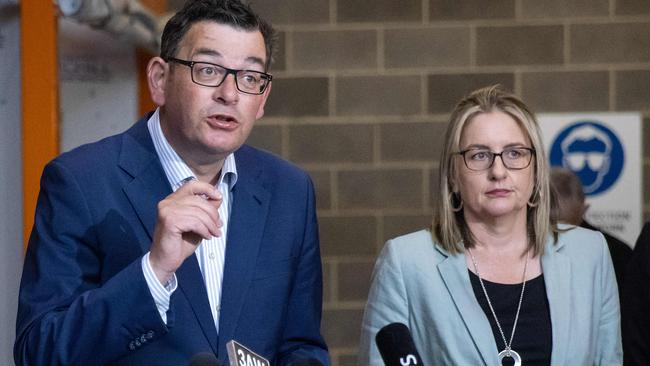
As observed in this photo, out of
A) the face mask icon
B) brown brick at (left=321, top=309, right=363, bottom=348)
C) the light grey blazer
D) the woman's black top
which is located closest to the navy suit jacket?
the light grey blazer

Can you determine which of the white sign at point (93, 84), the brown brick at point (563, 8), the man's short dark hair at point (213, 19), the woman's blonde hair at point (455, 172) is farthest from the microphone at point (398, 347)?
the brown brick at point (563, 8)

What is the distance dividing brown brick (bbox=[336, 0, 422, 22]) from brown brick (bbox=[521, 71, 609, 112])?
625mm

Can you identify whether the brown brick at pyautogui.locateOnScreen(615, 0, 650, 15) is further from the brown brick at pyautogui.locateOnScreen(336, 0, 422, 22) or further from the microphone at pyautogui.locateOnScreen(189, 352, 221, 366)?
the microphone at pyautogui.locateOnScreen(189, 352, 221, 366)

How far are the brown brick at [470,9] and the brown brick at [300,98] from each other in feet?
2.12

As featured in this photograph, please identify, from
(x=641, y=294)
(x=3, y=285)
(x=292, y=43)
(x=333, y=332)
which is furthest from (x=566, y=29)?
(x=3, y=285)

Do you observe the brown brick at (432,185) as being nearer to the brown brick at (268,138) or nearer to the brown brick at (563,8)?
the brown brick at (268,138)

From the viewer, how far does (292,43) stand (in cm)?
546

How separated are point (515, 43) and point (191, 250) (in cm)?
390

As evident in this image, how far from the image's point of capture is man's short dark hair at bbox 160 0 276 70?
211 cm

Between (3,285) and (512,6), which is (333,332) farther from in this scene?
(3,285)

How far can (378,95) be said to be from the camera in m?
5.44

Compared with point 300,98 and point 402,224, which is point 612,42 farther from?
point 300,98

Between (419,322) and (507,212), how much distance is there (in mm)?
360

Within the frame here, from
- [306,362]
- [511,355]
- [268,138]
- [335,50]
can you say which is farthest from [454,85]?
[306,362]
